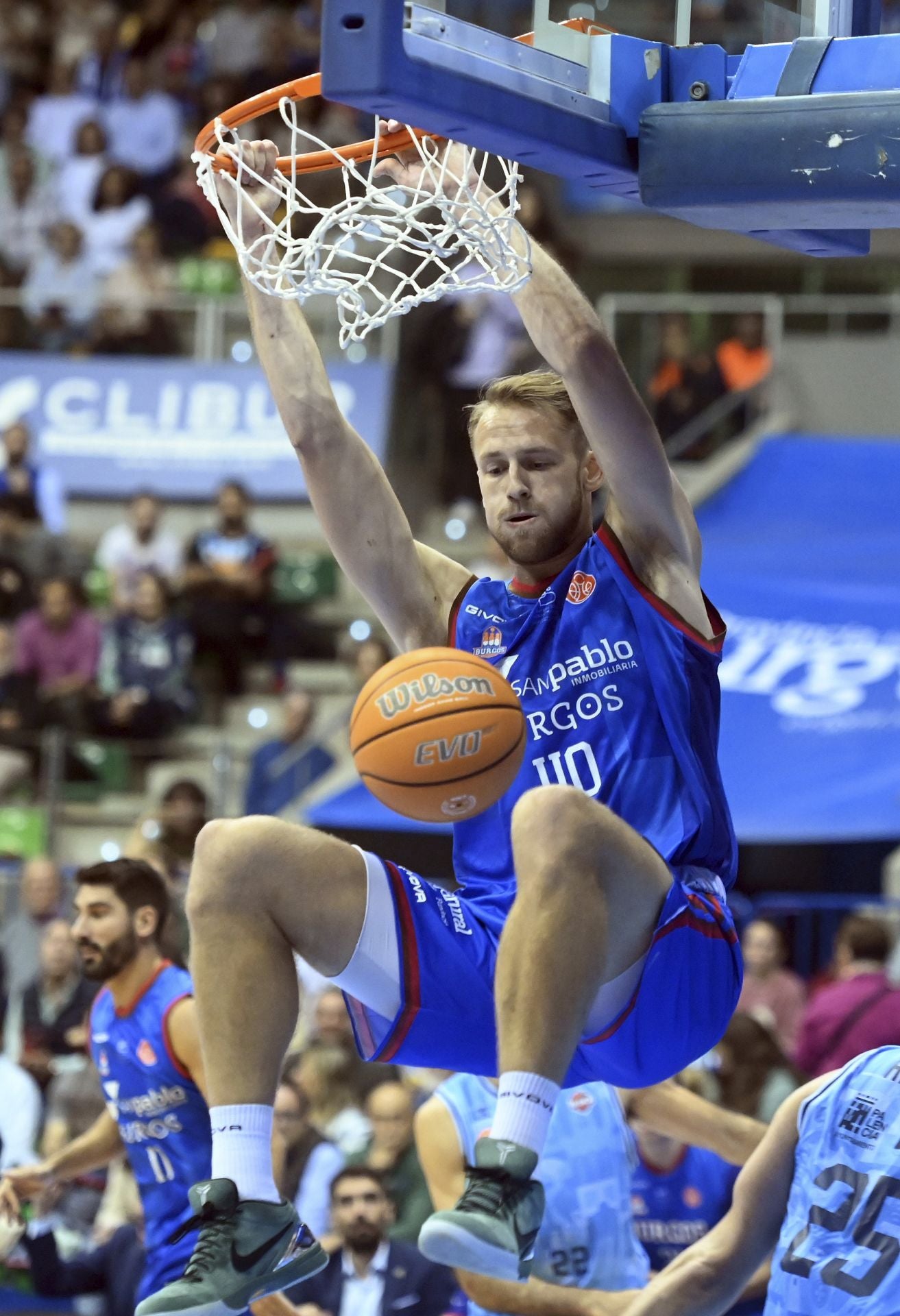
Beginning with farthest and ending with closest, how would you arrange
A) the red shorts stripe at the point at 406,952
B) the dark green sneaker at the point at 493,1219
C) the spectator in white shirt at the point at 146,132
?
the spectator in white shirt at the point at 146,132, the red shorts stripe at the point at 406,952, the dark green sneaker at the point at 493,1219

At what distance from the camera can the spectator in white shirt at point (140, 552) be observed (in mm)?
14836

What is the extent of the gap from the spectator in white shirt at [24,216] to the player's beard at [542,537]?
42.7 ft

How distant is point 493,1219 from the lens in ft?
13.7

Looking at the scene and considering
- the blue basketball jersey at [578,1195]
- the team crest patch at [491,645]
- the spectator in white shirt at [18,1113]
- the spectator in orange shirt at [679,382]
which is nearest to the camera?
the team crest patch at [491,645]

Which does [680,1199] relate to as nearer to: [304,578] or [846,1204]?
[846,1204]

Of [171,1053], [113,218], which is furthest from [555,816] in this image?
[113,218]

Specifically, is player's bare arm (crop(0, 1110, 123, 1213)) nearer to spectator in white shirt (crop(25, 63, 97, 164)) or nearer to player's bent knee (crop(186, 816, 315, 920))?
player's bent knee (crop(186, 816, 315, 920))

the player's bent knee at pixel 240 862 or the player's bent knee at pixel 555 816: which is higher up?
the player's bent knee at pixel 555 816

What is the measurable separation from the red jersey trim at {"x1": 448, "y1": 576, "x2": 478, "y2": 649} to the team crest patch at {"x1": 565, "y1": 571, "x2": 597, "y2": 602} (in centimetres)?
35

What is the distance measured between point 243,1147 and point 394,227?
2.22m

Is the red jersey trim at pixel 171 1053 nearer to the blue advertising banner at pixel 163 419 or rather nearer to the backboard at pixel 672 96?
the backboard at pixel 672 96

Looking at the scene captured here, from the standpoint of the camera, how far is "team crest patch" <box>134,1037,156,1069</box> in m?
6.89

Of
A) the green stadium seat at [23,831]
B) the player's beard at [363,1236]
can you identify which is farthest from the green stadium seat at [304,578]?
the player's beard at [363,1236]

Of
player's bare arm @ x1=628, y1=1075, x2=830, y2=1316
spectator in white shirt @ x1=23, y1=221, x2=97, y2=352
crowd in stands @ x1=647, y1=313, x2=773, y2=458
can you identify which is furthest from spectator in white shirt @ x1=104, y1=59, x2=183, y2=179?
player's bare arm @ x1=628, y1=1075, x2=830, y2=1316
